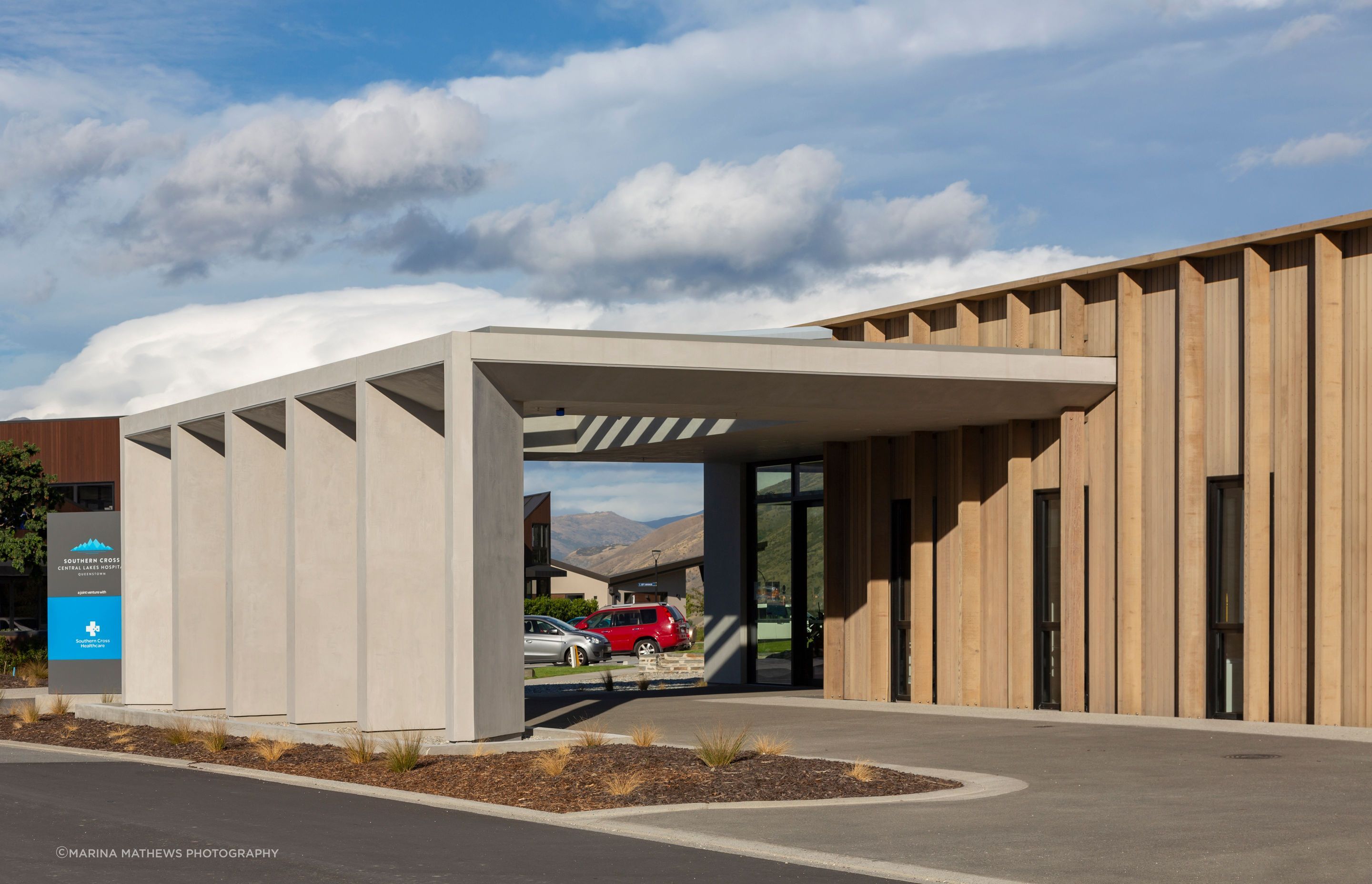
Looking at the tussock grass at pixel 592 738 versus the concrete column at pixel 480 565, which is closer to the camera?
the tussock grass at pixel 592 738

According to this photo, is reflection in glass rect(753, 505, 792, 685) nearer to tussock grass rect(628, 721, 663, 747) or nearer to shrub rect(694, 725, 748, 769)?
tussock grass rect(628, 721, 663, 747)

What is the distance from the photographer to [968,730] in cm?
1602

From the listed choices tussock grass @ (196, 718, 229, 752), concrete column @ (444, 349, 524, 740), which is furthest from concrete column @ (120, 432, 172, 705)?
concrete column @ (444, 349, 524, 740)

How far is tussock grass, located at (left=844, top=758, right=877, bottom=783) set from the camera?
11648 mm

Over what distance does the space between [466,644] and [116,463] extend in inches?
1424

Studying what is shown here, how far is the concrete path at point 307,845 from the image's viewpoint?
804cm

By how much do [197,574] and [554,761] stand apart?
9866 mm

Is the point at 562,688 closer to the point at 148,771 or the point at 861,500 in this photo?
the point at 861,500

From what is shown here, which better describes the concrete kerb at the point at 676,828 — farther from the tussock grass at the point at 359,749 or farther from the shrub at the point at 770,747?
the tussock grass at the point at 359,749

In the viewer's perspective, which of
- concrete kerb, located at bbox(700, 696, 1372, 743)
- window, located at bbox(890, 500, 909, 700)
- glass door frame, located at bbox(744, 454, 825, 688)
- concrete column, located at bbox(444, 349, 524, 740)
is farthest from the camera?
glass door frame, located at bbox(744, 454, 825, 688)

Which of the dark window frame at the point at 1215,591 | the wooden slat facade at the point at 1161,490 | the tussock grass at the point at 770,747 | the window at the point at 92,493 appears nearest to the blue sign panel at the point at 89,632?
the wooden slat facade at the point at 1161,490

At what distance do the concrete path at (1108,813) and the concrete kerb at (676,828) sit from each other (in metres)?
0.15

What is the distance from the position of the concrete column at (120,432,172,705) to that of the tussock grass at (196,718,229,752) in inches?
184

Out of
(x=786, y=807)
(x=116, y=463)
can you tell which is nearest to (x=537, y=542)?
(x=116, y=463)
